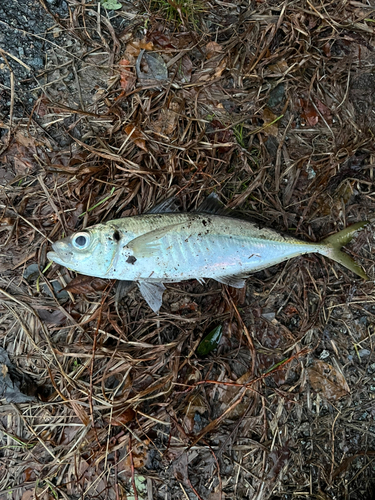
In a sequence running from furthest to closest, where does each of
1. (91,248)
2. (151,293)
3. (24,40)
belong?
(24,40) < (151,293) < (91,248)

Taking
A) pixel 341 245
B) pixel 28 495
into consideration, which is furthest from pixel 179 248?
pixel 28 495

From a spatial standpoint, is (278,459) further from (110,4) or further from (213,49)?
(110,4)

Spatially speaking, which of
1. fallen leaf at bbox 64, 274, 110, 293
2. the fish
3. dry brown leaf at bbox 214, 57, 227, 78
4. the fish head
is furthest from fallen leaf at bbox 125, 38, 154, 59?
fallen leaf at bbox 64, 274, 110, 293

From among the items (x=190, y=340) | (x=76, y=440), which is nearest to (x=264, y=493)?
(x=190, y=340)

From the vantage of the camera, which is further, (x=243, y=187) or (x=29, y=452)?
(x=243, y=187)

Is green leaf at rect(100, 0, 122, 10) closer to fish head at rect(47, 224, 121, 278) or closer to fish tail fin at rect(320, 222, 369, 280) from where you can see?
fish head at rect(47, 224, 121, 278)

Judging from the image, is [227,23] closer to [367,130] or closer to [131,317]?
[367,130]
